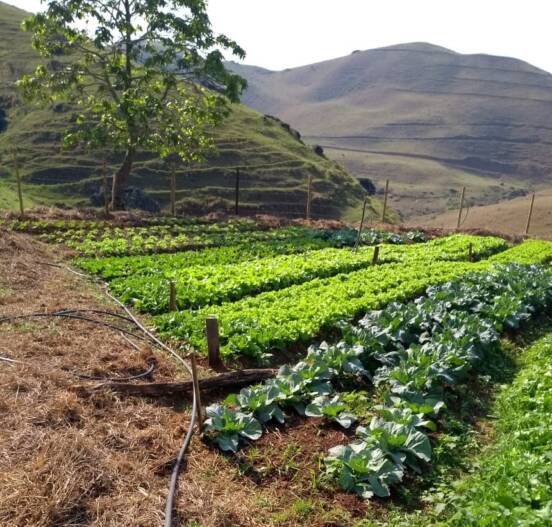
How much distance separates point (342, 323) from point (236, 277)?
13.1 ft

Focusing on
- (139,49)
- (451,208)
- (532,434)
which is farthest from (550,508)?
(451,208)

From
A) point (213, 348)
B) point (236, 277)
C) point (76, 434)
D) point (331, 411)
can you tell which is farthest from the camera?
point (236, 277)

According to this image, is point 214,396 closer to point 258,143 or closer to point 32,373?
point 32,373

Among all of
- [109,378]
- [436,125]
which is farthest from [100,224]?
[436,125]

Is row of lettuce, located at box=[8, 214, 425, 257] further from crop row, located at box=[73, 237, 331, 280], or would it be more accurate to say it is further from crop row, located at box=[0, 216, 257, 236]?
crop row, located at box=[73, 237, 331, 280]

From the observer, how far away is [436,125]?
5177 inches

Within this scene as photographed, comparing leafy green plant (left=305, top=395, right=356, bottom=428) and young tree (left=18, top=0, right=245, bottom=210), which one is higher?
young tree (left=18, top=0, right=245, bottom=210)

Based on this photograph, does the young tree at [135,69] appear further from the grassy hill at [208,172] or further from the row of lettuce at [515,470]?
the row of lettuce at [515,470]

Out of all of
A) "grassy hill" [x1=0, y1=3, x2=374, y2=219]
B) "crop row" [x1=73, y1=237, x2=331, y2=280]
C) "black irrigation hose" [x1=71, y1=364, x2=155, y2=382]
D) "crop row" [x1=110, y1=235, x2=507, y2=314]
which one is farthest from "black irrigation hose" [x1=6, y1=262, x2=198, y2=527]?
"grassy hill" [x1=0, y1=3, x2=374, y2=219]

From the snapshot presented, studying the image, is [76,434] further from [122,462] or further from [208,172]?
[208,172]

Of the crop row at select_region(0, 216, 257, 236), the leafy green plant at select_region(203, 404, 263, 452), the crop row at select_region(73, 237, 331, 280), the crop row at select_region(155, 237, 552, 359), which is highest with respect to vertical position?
the leafy green plant at select_region(203, 404, 263, 452)

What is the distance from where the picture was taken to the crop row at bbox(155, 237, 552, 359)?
887 cm

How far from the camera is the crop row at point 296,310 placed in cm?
887

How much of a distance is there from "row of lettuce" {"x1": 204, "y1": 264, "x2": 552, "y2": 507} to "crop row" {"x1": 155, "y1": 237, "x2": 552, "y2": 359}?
0.85 m
